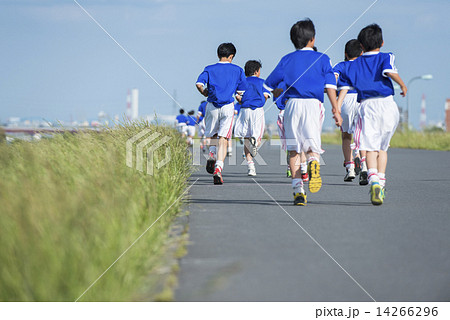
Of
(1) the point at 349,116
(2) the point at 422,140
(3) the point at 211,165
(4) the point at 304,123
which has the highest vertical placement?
(4) the point at 304,123

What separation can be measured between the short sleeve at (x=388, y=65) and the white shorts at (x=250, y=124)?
549 centimetres

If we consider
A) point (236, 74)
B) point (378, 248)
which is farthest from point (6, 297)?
point (236, 74)

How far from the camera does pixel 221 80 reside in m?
11.6

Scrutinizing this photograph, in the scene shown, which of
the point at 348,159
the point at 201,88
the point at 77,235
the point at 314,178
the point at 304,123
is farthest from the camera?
the point at 348,159

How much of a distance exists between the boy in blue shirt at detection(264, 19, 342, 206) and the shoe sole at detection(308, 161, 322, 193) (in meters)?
0.15

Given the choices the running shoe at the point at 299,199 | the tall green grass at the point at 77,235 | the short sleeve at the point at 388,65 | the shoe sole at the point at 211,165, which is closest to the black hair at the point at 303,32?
the short sleeve at the point at 388,65

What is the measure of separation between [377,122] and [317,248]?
11.7 feet

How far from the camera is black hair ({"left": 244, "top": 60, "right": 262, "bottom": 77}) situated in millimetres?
13781

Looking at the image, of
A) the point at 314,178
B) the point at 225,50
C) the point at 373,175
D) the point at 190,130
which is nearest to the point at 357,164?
the point at 225,50

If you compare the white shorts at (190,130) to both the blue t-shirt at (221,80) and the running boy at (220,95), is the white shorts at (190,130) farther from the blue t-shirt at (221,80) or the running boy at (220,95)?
the blue t-shirt at (221,80)

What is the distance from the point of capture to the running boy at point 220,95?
1162 centimetres

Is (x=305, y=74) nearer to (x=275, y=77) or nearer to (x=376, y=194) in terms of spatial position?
(x=275, y=77)

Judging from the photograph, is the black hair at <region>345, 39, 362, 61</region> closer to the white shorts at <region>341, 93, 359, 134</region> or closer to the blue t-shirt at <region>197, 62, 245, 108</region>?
the white shorts at <region>341, 93, 359, 134</region>

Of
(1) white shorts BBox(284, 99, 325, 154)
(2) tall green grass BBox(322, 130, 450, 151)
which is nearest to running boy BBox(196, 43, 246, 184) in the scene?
(1) white shorts BBox(284, 99, 325, 154)
